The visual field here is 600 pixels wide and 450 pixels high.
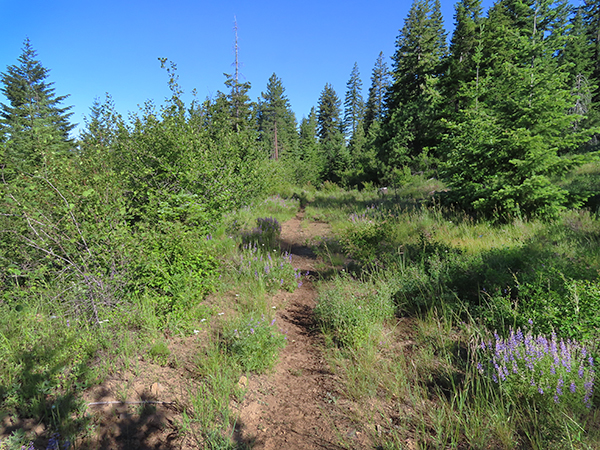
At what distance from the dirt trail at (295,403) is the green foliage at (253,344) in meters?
0.13

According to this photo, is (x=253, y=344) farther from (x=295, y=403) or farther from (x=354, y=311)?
(x=354, y=311)

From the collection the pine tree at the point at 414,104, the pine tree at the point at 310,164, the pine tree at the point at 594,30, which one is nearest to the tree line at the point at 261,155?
the pine tree at the point at 414,104

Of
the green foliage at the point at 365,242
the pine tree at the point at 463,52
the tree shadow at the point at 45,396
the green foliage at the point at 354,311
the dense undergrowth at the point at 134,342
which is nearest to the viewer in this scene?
the tree shadow at the point at 45,396

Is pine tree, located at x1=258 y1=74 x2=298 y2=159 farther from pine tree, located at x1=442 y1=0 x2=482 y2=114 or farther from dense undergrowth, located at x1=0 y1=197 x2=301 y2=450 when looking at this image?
dense undergrowth, located at x1=0 y1=197 x2=301 y2=450

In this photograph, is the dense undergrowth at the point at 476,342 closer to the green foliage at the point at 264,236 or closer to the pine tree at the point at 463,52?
the green foliage at the point at 264,236

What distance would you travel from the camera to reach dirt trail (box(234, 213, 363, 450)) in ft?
7.61

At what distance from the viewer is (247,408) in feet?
8.59

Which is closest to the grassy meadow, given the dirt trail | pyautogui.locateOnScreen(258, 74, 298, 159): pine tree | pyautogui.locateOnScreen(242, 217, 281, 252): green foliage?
the dirt trail

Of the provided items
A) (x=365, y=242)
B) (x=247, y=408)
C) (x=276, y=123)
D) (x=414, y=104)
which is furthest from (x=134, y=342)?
(x=276, y=123)

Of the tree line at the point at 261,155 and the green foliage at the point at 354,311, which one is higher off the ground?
the tree line at the point at 261,155

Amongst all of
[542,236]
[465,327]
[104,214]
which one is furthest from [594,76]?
[104,214]

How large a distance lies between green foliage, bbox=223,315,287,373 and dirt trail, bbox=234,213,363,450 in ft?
0.42

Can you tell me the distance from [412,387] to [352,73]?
66.4 m

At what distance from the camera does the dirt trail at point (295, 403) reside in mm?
2320
